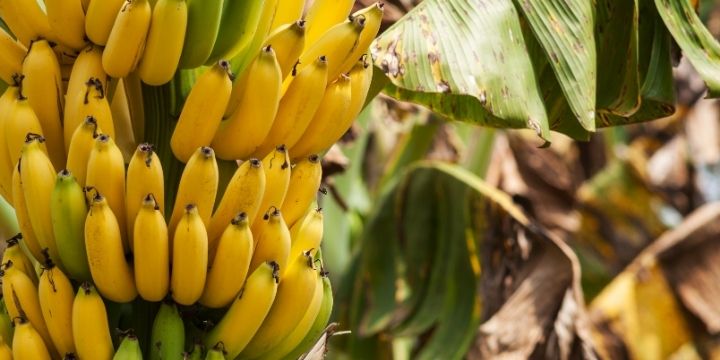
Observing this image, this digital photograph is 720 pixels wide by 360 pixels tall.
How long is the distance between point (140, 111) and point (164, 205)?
0.44 ft

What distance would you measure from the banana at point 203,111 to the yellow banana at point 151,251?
0.09 m

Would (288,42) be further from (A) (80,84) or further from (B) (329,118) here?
(A) (80,84)

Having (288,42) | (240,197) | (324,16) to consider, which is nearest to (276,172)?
(240,197)

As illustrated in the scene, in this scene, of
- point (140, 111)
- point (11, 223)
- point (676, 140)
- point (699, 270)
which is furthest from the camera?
point (676, 140)

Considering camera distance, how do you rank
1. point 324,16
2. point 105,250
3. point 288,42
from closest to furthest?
point 105,250 < point 288,42 < point 324,16

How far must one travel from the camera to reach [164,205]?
1187 mm

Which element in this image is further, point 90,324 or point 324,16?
point 324,16

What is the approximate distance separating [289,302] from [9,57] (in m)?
0.45

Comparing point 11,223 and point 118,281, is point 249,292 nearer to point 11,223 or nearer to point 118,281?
point 118,281

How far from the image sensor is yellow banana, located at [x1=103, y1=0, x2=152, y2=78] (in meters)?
1.12

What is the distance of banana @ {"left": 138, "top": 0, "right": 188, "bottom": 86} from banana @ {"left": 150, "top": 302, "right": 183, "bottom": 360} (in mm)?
271

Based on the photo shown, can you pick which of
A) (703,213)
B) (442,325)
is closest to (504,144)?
(703,213)

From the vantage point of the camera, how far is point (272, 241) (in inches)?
45.9

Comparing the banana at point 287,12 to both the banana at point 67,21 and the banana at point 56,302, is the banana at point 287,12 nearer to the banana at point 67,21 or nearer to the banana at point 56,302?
the banana at point 67,21
